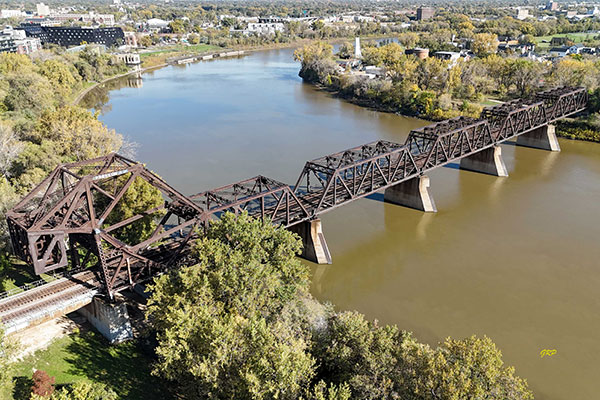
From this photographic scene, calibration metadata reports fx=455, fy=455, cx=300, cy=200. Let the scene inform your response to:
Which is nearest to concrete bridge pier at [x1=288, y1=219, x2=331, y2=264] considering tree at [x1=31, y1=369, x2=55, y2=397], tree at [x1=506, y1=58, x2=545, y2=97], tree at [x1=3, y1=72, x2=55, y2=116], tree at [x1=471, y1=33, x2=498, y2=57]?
tree at [x1=31, y1=369, x2=55, y2=397]

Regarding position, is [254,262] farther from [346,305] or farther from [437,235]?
[437,235]

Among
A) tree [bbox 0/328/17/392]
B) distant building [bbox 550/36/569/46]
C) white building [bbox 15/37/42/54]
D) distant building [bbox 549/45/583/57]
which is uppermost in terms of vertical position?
white building [bbox 15/37/42/54]

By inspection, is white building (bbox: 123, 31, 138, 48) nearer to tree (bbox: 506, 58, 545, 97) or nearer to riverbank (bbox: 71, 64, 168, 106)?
riverbank (bbox: 71, 64, 168, 106)

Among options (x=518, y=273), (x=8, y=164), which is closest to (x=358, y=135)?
(x=518, y=273)

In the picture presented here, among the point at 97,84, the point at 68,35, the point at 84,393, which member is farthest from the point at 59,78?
the point at 68,35

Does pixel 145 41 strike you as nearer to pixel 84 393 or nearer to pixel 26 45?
pixel 26 45
